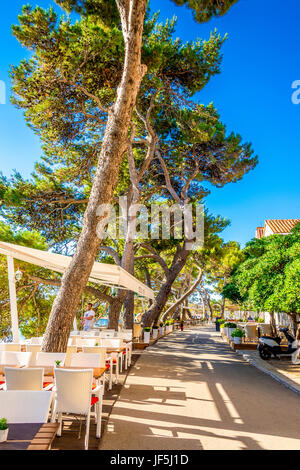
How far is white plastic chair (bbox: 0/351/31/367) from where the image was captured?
4.77 metres

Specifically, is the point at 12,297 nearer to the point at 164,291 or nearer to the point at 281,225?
the point at 164,291

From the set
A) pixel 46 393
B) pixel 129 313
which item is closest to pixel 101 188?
pixel 46 393

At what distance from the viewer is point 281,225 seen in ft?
83.8

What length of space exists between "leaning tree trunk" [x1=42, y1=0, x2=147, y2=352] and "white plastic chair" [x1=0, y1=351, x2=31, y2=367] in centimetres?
56

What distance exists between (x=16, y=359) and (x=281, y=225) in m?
24.3

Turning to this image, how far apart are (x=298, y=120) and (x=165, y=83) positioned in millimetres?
6862

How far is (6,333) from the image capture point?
46.0 ft

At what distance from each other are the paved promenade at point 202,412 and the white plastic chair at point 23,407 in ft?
4.28

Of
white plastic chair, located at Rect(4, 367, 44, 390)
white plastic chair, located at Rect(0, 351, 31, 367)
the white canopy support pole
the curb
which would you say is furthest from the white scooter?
white plastic chair, located at Rect(4, 367, 44, 390)

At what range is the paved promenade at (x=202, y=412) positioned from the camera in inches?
140
